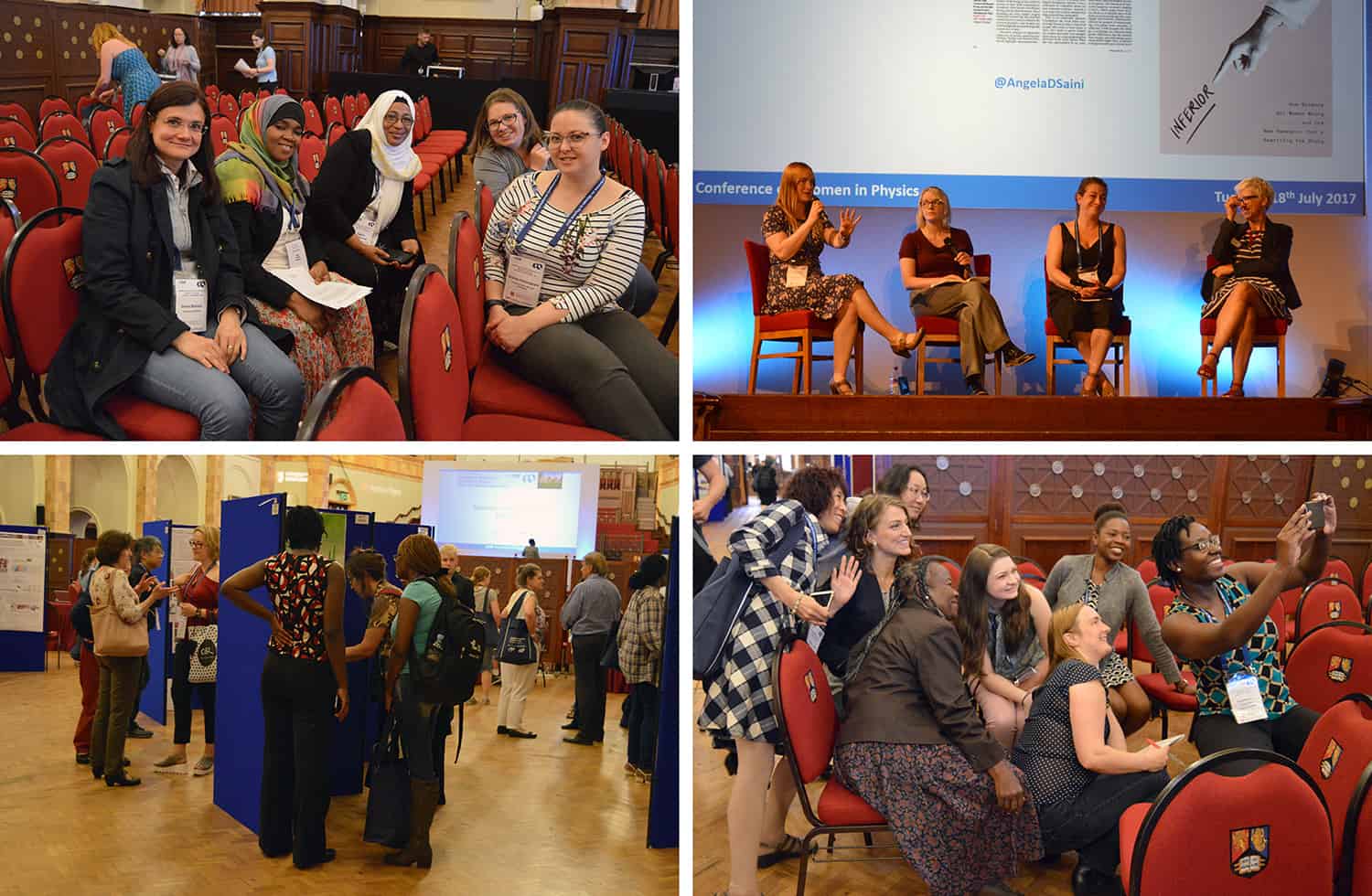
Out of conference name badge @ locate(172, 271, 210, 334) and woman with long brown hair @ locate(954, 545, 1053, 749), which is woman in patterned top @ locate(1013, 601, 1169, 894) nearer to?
woman with long brown hair @ locate(954, 545, 1053, 749)

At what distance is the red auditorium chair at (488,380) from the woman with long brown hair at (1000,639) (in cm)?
125

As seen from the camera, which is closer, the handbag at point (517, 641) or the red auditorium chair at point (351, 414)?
the red auditorium chair at point (351, 414)

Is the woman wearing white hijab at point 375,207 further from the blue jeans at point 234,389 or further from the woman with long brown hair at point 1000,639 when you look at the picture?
the woman with long brown hair at point 1000,639

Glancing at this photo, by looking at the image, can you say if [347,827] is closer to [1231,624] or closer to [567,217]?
[567,217]

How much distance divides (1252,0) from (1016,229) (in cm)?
148

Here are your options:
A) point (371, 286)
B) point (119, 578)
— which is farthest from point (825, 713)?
point (119, 578)

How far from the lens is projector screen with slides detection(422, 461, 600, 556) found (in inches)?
142

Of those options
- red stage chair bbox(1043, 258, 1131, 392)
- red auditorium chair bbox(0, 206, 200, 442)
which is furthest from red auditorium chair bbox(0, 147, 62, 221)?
red stage chair bbox(1043, 258, 1131, 392)

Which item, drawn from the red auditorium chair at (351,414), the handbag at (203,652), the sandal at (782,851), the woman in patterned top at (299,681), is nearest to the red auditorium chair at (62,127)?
the red auditorium chair at (351,414)

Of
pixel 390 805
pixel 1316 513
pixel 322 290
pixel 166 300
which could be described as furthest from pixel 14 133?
pixel 1316 513

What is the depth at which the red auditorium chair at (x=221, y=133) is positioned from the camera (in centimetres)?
351

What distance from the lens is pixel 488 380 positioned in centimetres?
367

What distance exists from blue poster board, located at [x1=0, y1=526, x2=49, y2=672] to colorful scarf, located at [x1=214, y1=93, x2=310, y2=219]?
1480 millimetres

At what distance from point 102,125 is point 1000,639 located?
3.16 metres
